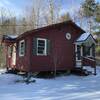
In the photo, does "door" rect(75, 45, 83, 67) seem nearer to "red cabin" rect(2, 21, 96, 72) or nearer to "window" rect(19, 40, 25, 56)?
"red cabin" rect(2, 21, 96, 72)

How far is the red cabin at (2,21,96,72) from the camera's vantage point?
65.6 ft

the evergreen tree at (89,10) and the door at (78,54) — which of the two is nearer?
the door at (78,54)

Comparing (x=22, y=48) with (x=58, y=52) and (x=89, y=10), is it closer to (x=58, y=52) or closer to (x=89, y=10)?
(x=58, y=52)

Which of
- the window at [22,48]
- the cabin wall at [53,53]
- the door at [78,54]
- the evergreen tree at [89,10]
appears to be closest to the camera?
the cabin wall at [53,53]

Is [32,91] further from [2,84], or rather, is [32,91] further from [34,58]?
[34,58]

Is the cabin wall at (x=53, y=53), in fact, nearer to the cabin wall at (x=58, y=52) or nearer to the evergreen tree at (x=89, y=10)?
the cabin wall at (x=58, y=52)

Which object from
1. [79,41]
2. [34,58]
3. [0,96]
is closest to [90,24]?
[79,41]

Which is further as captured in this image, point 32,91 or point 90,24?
point 90,24

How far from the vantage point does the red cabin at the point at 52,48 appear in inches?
787

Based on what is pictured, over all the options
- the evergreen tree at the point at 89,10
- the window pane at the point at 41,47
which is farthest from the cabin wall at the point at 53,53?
the evergreen tree at the point at 89,10

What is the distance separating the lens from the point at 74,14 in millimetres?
45406

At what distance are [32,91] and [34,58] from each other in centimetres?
675

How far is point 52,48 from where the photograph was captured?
826 inches

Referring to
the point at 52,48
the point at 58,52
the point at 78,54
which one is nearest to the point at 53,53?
the point at 52,48
